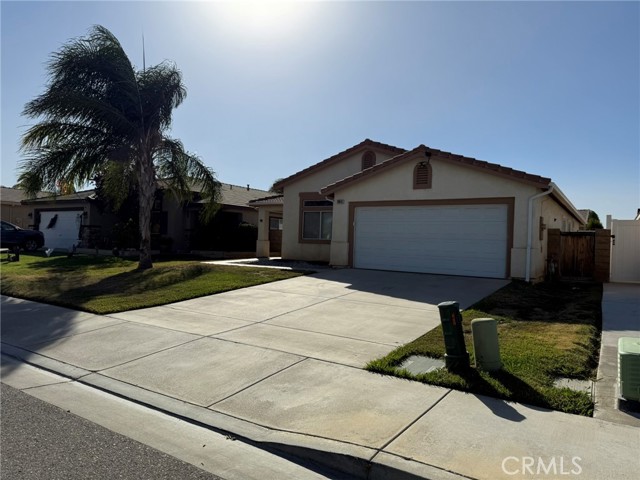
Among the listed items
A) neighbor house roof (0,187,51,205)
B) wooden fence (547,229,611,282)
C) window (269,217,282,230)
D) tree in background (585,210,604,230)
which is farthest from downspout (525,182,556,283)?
neighbor house roof (0,187,51,205)

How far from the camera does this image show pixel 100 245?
25.4 metres

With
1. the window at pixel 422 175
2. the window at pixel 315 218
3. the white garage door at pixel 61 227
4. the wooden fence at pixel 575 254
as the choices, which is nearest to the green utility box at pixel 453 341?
the window at pixel 422 175

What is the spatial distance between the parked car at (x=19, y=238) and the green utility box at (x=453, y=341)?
1028 inches

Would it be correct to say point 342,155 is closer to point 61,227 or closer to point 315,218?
point 315,218

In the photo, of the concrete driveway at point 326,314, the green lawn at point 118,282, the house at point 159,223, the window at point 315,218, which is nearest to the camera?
the concrete driveway at point 326,314

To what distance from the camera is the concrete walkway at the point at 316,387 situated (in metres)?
3.79

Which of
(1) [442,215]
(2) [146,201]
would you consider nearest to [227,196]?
(2) [146,201]

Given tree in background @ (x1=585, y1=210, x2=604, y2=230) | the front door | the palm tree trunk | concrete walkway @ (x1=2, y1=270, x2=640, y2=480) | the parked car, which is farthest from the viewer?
tree in background @ (x1=585, y1=210, x2=604, y2=230)

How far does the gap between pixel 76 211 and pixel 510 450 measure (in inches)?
1106

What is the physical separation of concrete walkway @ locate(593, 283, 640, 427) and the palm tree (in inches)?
536

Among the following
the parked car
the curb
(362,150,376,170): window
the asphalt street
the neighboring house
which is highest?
(362,150,376,170): window

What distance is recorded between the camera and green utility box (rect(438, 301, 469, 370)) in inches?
225

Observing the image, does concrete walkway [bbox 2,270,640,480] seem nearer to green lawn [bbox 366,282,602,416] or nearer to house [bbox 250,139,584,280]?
green lawn [bbox 366,282,602,416]

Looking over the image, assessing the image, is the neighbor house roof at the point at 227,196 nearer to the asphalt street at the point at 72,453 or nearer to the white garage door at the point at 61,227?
the white garage door at the point at 61,227
